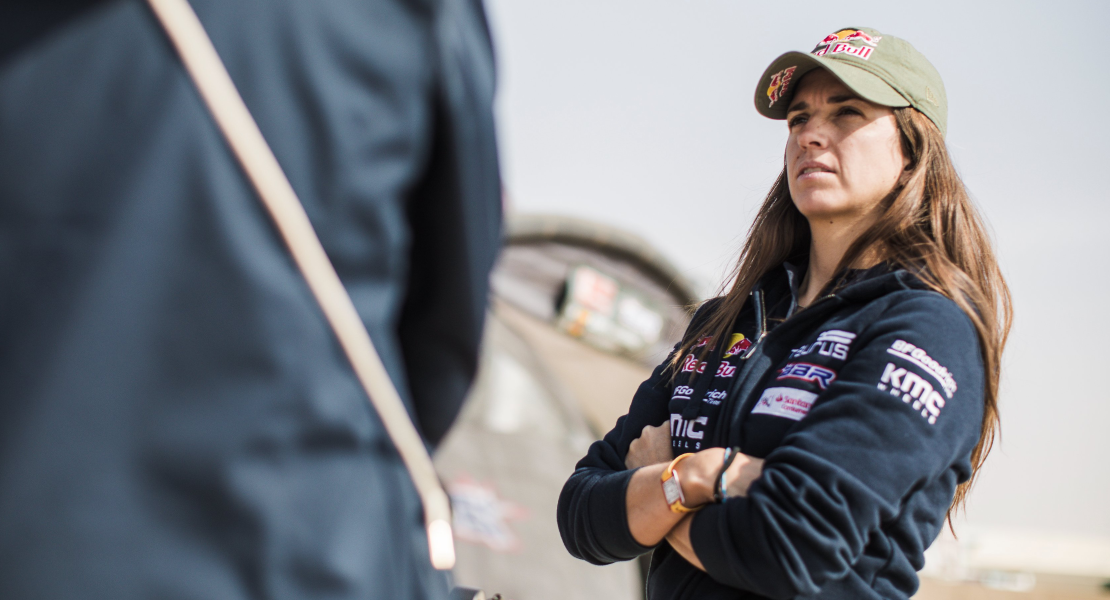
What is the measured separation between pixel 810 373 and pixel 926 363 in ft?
0.53

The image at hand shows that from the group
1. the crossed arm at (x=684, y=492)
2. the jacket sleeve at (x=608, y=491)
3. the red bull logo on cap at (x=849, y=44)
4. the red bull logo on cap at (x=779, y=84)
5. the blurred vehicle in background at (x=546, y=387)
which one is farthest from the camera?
the blurred vehicle in background at (x=546, y=387)

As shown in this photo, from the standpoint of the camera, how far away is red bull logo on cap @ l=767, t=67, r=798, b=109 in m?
1.47

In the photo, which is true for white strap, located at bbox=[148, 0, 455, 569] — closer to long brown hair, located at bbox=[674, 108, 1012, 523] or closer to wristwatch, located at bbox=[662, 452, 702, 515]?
wristwatch, located at bbox=[662, 452, 702, 515]

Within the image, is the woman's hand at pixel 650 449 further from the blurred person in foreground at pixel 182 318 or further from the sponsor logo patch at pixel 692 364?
the blurred person in foreground at pixel 182 318

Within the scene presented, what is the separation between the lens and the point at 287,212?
60 cm

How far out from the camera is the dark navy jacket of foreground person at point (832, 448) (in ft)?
3.43

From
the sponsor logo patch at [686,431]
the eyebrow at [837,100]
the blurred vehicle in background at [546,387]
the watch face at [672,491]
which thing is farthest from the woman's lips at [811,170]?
the blurred vehicle in background at [546,387]

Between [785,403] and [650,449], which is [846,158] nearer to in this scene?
[785,403]

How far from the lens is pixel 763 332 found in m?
1.38

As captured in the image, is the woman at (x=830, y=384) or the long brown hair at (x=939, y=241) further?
the long brown hair at (x=939, y=241)

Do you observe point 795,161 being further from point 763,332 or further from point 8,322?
point 8,322

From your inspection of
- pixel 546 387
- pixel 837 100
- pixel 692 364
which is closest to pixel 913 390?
pixel 692 364

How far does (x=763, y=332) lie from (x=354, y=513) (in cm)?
92

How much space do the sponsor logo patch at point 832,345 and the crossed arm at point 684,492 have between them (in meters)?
0.19
